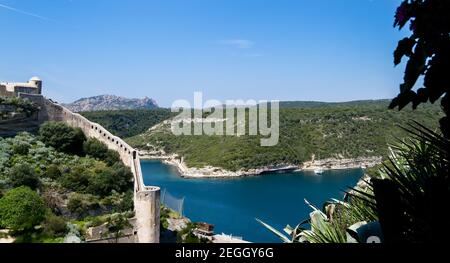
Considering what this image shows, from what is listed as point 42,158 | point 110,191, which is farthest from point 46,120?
point 110,191

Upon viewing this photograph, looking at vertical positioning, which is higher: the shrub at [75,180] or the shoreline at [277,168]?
the shrub at [75,180]

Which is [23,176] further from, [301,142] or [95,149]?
[301,142]

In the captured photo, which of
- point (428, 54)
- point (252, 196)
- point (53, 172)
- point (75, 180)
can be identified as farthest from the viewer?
point (252, 196)

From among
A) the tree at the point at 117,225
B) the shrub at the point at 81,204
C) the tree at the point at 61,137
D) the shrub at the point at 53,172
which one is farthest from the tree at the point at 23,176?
the tree at the point at 117,225

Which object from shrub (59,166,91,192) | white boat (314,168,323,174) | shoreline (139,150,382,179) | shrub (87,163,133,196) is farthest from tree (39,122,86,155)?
white boat (314,168,323,174)

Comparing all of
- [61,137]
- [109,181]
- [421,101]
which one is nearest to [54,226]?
[109,181]

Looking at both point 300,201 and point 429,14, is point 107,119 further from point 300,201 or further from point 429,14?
point 429,14

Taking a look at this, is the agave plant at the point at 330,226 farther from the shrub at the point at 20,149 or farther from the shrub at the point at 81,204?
the shrub at the point at 20,149

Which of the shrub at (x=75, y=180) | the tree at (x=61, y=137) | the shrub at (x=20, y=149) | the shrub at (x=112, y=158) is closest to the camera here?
the shrub at (x=75, y=180)
